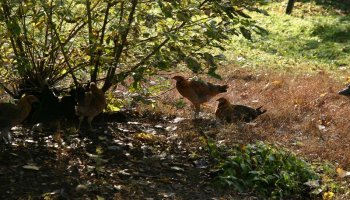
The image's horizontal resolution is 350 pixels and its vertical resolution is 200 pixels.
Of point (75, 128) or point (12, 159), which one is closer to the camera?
point (12, 159)

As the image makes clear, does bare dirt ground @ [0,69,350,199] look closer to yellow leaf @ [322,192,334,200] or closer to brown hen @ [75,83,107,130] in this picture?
brown hen @ [75,83,107,130]

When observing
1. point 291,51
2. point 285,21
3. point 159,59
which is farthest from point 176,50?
point 285,21

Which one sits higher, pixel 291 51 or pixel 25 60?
pixel 25 60

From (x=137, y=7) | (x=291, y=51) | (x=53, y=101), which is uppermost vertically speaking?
(x=137, y=7)

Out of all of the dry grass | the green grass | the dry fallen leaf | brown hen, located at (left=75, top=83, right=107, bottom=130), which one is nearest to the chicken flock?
brown hen, located at (left=75, top=83, right=107, bottom=130)

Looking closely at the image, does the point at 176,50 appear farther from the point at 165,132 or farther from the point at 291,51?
the point at 291,51

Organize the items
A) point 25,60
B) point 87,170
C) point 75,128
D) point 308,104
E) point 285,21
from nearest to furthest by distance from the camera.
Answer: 1. point 87,170
2. point 25,60
3. point 75,128
4. point 308,104
5. point 285,21

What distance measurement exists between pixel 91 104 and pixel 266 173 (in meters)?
1.92

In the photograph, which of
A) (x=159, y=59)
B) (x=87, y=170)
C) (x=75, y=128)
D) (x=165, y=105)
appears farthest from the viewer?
(x=165, y=105)

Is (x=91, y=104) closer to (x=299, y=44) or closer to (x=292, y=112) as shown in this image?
(x=292, y=112)

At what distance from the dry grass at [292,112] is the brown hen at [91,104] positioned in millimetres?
1116

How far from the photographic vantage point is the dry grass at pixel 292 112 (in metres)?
6.62

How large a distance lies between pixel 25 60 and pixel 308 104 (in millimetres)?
4831

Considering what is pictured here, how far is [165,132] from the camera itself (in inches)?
256
